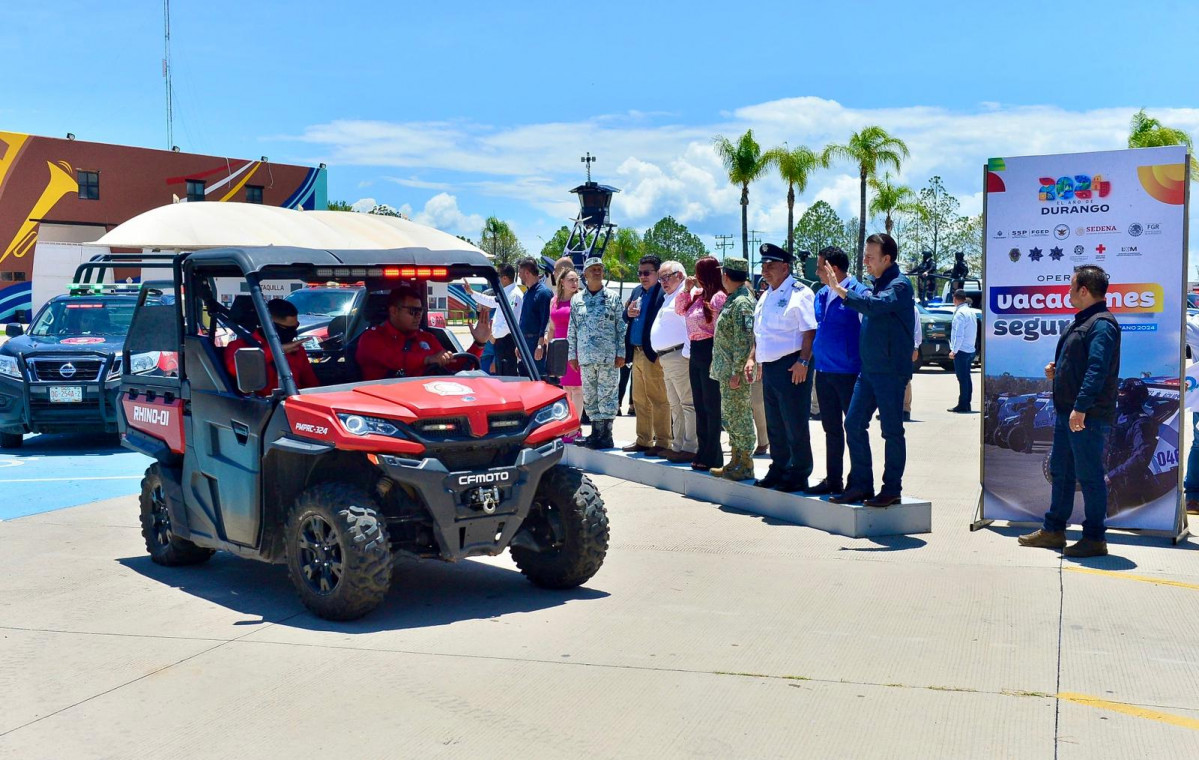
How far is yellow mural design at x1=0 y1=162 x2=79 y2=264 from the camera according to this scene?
46656 millimetres

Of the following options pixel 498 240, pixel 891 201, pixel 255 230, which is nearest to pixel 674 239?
pixel 498 240

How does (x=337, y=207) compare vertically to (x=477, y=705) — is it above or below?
above

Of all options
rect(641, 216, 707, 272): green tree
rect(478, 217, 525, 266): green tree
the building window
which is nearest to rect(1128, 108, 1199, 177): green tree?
the building window

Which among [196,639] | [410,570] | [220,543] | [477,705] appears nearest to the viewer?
[477,705]

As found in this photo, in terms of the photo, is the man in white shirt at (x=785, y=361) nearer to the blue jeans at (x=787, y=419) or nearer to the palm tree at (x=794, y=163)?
the blue jeans at (x=787, y=419)

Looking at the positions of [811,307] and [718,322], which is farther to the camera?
[718,322]

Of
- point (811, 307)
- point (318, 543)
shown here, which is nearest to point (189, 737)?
point (318, 543)

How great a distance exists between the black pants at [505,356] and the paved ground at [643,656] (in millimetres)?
4868

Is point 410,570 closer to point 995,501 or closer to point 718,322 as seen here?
point 718,322

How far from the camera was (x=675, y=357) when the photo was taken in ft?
34.8

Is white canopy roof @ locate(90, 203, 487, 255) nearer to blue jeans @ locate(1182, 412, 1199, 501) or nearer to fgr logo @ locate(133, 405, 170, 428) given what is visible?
fgr logo @ locate(133, 405, 170, 428)

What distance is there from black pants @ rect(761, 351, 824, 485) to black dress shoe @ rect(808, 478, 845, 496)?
0.15 meters

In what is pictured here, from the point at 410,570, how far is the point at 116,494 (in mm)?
4366

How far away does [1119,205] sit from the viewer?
8008 mm
